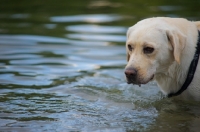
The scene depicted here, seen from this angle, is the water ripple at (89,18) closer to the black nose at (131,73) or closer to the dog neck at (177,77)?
the dog neck at (177,77)

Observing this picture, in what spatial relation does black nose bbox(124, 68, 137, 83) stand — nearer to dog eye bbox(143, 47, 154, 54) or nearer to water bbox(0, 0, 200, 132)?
dog eye bbox(143, 47, 154, 54)

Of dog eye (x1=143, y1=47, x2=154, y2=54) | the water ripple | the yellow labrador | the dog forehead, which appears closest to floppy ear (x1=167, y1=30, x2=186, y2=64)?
the yellow labrador

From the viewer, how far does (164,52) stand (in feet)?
20.0

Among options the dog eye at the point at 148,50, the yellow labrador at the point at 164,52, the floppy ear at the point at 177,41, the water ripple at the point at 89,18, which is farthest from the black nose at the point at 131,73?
the water ripple at the point at 89,18

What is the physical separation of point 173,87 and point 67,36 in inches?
242

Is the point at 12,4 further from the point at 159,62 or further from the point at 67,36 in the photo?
the point at 159,62

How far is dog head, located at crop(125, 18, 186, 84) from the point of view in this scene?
6.00 m

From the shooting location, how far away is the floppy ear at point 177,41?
236 inches

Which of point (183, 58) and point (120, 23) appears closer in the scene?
point (183, 58)

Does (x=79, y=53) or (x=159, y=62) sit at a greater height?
(x=159, y=62)

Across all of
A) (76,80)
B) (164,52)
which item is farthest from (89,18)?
(164,52)

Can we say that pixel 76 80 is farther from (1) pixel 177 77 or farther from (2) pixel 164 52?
(2) pixel 164 52

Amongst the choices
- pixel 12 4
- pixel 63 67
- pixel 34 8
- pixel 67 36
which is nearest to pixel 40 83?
pixel 63 67

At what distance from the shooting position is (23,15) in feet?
51.2
